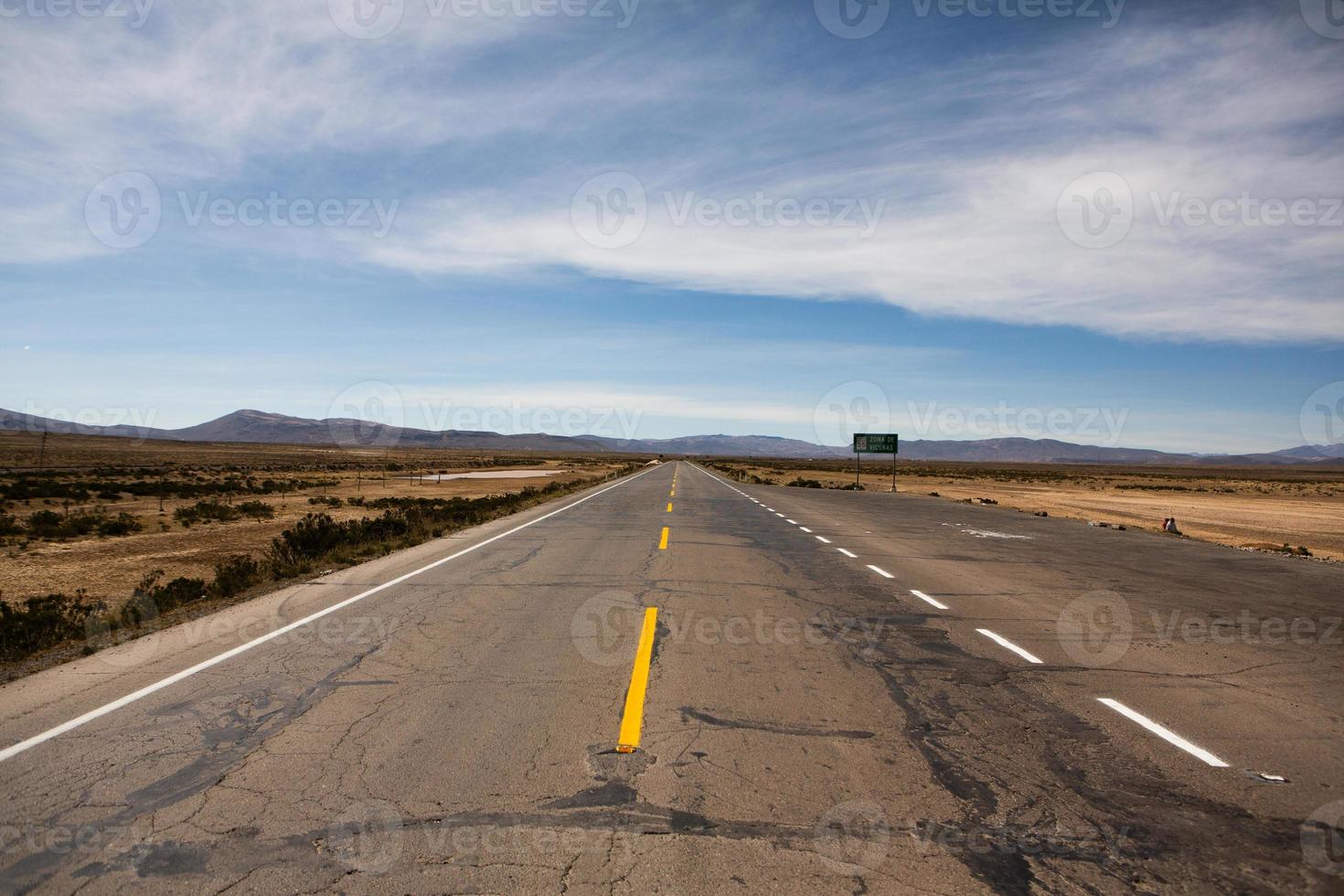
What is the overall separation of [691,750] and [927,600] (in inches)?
243

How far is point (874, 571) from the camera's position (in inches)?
495

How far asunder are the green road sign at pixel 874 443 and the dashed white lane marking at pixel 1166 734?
46.9 metres

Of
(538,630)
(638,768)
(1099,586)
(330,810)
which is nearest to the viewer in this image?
(330,810)

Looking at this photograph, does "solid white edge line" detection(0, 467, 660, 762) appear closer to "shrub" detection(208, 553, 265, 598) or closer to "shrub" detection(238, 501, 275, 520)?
"shrub" detection(208, 553, 265, 598)

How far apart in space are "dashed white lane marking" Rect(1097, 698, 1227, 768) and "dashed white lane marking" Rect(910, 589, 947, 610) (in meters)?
3.71

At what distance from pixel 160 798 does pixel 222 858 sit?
925mm

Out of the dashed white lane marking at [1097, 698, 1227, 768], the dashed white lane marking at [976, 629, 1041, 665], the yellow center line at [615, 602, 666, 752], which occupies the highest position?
the dashed white lane marking at [1097, 698, 1227, 768]

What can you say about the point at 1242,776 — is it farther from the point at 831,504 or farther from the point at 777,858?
the point at 831,504

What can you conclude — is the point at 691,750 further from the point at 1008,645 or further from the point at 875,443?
the point at 875,443

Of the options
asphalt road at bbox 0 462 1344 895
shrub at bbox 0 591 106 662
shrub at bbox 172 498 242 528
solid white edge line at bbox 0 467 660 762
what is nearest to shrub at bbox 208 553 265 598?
shrub at bbox 0 591 106 662

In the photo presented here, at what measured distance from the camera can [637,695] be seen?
594 cm

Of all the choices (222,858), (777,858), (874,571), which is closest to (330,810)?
(222,858)

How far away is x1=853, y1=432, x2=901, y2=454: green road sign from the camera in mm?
52031

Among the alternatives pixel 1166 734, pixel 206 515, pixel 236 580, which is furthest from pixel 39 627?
pixel 206 515
